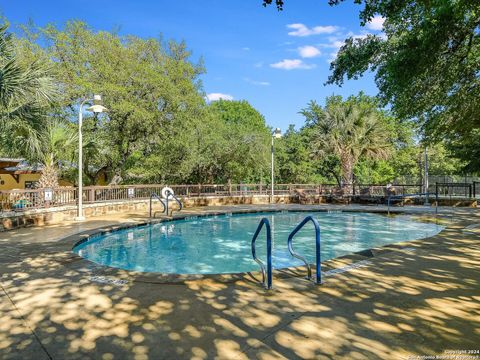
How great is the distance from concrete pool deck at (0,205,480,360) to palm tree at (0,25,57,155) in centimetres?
514

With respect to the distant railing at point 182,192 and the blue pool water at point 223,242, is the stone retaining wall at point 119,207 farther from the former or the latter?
the blue pool water at point 223,242

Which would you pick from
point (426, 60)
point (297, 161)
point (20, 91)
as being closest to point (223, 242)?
point (20, 91)

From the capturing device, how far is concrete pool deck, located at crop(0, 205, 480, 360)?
2688mm

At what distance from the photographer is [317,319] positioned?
10.7 feet

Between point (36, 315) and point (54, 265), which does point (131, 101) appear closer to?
point (54, 265)

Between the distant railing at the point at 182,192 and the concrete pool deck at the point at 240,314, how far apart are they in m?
6.55

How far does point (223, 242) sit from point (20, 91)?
7.19 m

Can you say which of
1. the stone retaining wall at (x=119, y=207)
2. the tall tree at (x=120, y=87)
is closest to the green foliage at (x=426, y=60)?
the tall tree at (x=120, y=87)

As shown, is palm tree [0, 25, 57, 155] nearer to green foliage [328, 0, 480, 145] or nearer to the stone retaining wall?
the stone retaining wall

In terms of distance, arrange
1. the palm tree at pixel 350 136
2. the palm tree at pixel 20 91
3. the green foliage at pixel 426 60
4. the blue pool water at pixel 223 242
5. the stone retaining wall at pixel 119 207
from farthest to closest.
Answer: the palm tree at pixel 350 136
the stone retaining wall at pixel 119 207
the palm tree at pixel 20 91
the blue pool water at pixel 223 242
the green foliage at pixel 426 60

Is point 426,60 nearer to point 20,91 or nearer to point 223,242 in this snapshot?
point 223,242

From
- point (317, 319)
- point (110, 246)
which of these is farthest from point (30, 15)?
point (317, 319)

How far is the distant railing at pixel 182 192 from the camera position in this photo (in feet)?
36.0

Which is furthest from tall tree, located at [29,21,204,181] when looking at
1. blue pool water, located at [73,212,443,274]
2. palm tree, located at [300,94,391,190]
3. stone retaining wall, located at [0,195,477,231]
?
palm tree, located at [300,94,391,190]
